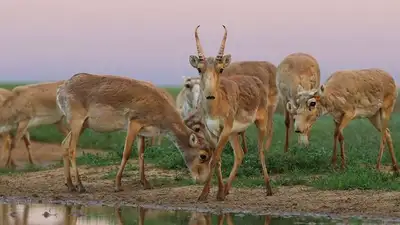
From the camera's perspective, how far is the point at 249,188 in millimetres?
16984

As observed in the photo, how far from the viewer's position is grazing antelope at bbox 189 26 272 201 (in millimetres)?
14430

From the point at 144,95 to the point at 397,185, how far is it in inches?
190

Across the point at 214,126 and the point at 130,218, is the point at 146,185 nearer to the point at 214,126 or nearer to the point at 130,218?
the point at 214,126

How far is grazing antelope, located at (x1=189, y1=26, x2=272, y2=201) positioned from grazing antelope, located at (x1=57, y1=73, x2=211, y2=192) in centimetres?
77

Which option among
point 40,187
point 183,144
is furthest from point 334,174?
point 40,187

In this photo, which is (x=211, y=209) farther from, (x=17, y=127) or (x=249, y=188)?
(x=17, y=127)

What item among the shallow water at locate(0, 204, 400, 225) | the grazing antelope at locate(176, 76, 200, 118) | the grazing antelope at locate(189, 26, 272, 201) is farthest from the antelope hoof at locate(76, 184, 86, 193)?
the grazing antelope at locate(176, 76, 200, 118)

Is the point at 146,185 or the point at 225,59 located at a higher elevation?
the point at 225,59

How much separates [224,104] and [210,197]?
1837 millimetres

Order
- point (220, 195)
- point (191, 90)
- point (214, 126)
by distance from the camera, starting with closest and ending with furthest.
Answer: point (214, 126), point (220, 195), point (191, 90)

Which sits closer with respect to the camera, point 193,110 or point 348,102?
point 193,110

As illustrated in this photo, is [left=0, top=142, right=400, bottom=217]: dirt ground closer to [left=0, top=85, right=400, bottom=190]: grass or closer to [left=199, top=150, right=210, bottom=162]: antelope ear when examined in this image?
[left=0, top=85, right=400, bottom=190]: grass

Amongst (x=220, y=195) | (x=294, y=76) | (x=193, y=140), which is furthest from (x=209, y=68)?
(x=294, y=76)

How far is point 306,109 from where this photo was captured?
1850 centimetres
